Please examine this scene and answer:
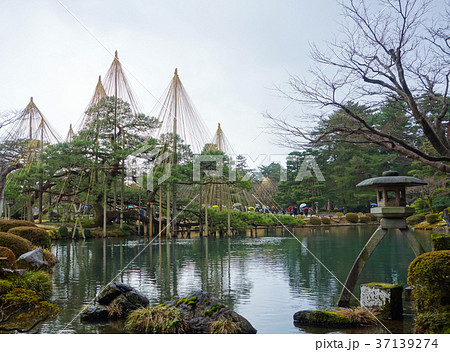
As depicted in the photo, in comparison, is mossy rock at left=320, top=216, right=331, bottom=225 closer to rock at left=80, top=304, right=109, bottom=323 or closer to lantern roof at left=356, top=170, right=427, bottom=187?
lantern roof at left=356, top=170, right=427, bottom=187

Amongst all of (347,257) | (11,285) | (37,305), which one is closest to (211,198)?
(347,257)

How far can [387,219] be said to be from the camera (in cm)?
634

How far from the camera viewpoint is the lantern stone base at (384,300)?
551 cm

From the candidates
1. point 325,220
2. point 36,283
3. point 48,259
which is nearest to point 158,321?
point 36,283

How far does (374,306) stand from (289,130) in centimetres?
286

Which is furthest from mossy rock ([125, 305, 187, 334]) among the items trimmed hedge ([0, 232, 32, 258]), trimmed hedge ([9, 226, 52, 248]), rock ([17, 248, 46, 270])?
trimmed hedge ([9, 226, 52, 248])

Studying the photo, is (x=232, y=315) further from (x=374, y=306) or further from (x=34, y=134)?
(x=34, y=134)

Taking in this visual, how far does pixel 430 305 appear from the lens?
4398 mm

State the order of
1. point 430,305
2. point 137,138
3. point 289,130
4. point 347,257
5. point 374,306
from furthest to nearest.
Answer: point 137,138 < point 347,257 < point 289,130 < point 374,306 < point 430,305

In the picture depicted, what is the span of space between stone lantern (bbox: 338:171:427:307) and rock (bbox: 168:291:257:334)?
204cm

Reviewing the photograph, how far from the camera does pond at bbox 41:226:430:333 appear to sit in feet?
19.1

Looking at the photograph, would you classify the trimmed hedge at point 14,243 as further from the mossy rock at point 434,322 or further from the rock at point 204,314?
the mossy rock at point 434,322

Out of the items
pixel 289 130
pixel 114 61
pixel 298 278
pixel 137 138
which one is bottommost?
pixel 298 278

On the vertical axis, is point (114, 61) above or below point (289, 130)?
above
